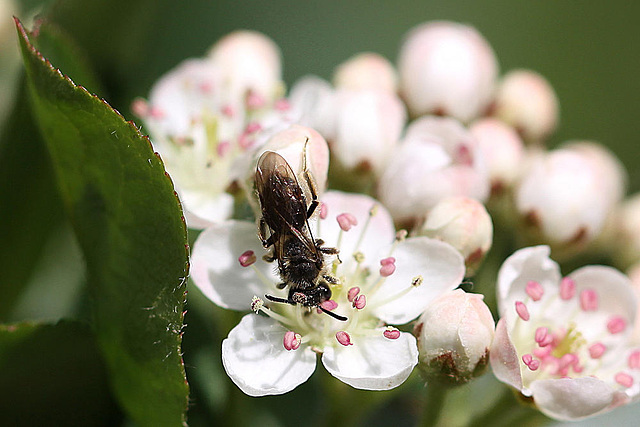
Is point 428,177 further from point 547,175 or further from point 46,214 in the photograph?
point 46,214

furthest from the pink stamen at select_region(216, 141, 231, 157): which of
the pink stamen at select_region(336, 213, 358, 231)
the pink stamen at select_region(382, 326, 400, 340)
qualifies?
the pink stamen at select_region(382, 326, 400, 340)

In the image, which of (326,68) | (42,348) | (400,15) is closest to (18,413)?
(42,348)

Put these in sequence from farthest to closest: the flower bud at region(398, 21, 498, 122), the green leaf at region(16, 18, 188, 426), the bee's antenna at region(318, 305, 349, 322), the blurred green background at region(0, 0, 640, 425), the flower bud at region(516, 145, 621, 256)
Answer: the blurred green background at region(0, 0, 640, 425) < the flower bud at region(398, 21, 498, 122) < the flower bud at region(516, 145, 621, 256) < the bee's antenna at region(318, 305, 349, 322) < the green leaf at region(16, 18, 188, 426)

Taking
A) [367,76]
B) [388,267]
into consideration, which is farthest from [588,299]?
[367,76]

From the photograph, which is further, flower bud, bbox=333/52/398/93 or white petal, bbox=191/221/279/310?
flower bud, bbox=333/52/398/93

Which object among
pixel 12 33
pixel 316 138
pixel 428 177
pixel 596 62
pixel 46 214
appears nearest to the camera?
pixel 316 138

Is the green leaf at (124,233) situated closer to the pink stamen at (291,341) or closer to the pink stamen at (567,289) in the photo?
the pink stamen at (291,341)

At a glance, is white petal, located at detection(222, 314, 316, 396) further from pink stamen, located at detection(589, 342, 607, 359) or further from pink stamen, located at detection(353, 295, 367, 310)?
pink stamen, located at detection(589, 342, 607, 359)

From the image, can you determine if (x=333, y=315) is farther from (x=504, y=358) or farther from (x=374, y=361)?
(x=504, y=358)
